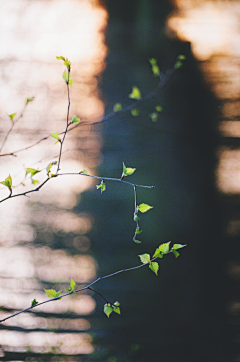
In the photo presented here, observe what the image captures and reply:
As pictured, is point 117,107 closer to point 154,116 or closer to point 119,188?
point 154,116

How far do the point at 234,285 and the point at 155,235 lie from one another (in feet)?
1.32

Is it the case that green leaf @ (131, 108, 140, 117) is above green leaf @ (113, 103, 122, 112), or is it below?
below

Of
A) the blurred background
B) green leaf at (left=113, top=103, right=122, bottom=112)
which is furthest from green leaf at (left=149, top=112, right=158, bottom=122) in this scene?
green leaf at (left=113, top=103, right=122, bottom=112)

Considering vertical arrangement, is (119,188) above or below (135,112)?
below

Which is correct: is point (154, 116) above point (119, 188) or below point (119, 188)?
above

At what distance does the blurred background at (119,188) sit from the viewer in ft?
3.31

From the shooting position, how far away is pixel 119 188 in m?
1.02

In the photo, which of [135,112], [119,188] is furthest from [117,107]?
[119,188]

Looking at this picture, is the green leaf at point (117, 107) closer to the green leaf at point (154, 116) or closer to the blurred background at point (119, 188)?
the blurred background at point (119, 188)

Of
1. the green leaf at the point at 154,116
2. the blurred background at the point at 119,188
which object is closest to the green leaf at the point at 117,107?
the blurred background at the point at 119,188

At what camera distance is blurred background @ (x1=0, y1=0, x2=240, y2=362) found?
1008mm

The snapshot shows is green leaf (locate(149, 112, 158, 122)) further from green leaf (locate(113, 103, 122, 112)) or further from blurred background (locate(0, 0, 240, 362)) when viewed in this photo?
green leaf (locate(113, 103, 122, 112))

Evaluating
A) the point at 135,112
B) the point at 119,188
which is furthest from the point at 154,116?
the point at 119,188

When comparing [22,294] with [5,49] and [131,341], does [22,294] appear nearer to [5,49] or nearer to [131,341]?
[131,341]
